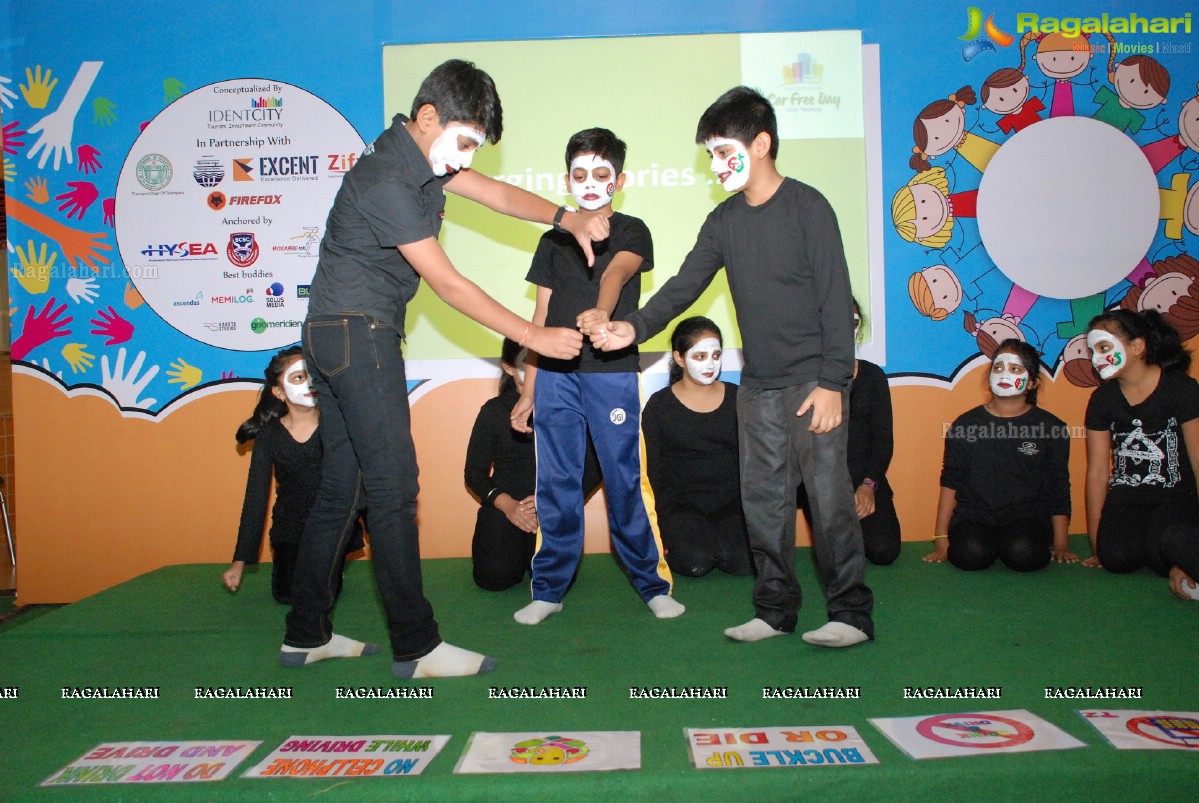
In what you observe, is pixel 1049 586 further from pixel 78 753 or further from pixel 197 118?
pixel 197 118

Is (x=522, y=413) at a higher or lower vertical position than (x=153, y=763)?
higher

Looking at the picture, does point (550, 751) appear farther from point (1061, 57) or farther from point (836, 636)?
point (1061, 57)

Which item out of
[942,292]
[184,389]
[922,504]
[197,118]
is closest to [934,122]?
[942,292]

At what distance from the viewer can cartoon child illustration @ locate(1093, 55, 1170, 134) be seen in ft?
13.3

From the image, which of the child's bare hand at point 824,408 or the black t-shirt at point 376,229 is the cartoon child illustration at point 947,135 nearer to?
the child's bare hand at point 824,408

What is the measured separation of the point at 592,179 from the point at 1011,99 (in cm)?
237

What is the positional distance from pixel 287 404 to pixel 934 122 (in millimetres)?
3085

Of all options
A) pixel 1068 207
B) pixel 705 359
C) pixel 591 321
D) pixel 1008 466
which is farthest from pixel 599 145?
pixel 1068 207

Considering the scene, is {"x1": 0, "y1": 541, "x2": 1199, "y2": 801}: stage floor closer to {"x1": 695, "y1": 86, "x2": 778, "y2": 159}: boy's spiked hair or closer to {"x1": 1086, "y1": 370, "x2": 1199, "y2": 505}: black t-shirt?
{"x1": 1086, "y1": 370, "x2": 1199, "y2": 505}: black t-shirt

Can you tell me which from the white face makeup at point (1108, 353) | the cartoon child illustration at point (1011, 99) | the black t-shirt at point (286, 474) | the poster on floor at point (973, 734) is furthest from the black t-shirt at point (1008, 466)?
the black t-shirt at point (286, 474)

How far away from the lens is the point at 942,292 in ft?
13.4

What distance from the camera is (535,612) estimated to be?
288cm

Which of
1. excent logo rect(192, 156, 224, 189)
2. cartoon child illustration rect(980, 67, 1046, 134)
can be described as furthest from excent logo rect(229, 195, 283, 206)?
cartoon child illustration rect(980, 67, 1046, 134)

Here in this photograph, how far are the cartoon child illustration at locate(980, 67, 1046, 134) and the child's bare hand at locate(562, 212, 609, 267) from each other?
2379 millimetres
